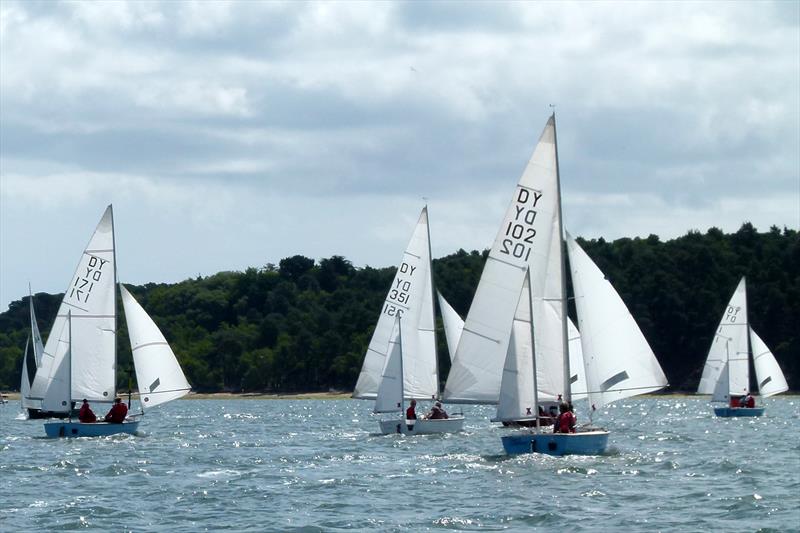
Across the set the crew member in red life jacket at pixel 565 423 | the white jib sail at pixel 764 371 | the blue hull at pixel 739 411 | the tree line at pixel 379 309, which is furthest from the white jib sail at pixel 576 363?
the tree line at pixel 379 309

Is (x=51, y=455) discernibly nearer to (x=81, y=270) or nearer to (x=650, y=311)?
(x=81, y=270)

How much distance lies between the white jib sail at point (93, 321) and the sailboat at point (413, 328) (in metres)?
8.89

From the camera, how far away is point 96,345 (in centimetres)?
4612

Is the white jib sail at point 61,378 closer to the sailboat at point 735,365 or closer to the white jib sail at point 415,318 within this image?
the white jib sail at point 415,318

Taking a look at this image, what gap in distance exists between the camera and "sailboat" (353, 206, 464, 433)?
160ft

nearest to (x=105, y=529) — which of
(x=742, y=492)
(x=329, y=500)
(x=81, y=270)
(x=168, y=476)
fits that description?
(x=329, y=500)

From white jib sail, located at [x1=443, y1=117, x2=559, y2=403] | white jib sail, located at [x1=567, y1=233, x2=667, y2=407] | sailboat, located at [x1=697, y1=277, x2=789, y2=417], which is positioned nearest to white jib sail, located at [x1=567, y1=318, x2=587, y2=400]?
sailboat, located at [x1=697, y1=277, x2=789, y2=417]

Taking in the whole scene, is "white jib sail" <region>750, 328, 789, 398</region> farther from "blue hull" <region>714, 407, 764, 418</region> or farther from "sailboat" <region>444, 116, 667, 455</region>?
"sailboat" <region>444, 116, 667, 455</region>

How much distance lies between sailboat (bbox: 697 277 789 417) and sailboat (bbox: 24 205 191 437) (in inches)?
1002

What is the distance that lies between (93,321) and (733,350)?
98.9 feet

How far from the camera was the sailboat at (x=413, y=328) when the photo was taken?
48781 millimetres

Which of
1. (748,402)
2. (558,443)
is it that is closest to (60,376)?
(558,443)

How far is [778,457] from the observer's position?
36031mm

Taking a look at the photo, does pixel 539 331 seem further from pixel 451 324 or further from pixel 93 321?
pixel 451 324
